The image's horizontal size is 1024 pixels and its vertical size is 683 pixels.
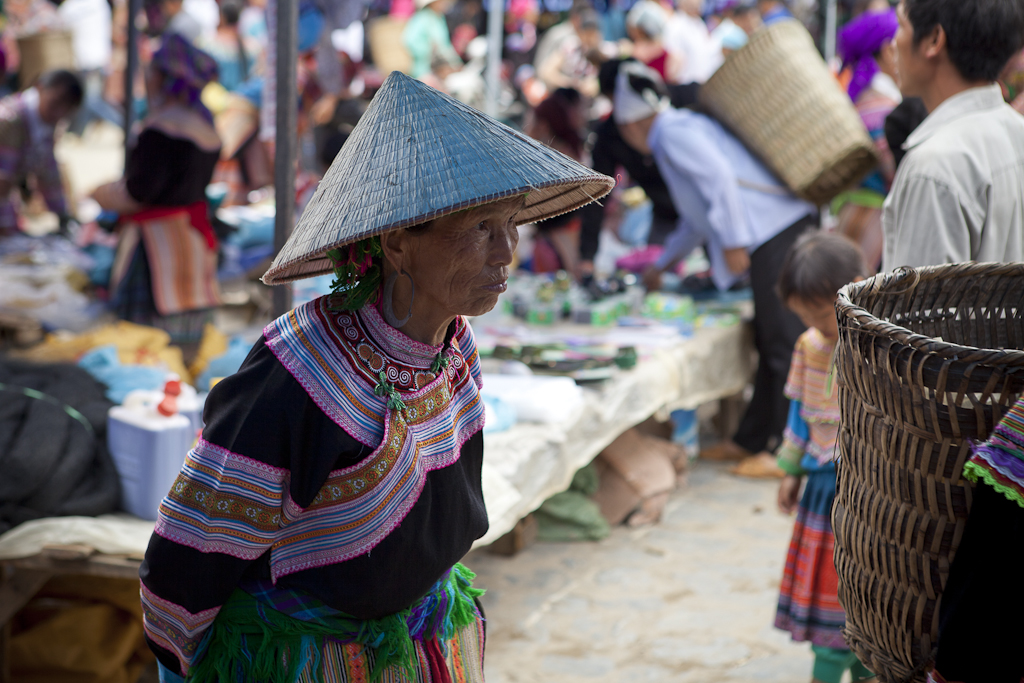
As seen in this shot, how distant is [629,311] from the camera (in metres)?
4.99

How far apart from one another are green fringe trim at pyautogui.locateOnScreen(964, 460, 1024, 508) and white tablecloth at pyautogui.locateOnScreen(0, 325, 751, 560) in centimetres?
156

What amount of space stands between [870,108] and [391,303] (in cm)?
414

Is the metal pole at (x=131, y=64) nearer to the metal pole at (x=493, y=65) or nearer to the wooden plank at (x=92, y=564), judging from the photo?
the metal pole at (x=493, y=65)

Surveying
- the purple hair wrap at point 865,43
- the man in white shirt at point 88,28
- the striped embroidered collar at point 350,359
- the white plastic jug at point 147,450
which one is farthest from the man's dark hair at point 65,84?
the striped embroidered collar at point 350,359

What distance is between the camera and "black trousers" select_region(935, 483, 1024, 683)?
1.16 metres

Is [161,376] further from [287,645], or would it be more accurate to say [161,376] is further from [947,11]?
[947,11]

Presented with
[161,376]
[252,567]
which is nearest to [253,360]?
[252,567]

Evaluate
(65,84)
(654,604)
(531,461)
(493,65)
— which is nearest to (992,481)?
(531,461)

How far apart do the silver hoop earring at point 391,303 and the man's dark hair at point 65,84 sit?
6.15 metres

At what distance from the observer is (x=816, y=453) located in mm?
2600

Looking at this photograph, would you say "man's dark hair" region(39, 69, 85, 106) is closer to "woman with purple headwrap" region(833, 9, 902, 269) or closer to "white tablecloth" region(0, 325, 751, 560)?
"white tablecloth" region(0, 325, 751, 560)

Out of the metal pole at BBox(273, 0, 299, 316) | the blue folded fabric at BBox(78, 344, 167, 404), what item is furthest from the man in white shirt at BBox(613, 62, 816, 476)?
the blue folded fabric at BBox(78, 344, 167, 404)

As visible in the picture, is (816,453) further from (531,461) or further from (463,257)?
(463,257)

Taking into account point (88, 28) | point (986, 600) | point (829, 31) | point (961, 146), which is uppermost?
point (829, 31)
